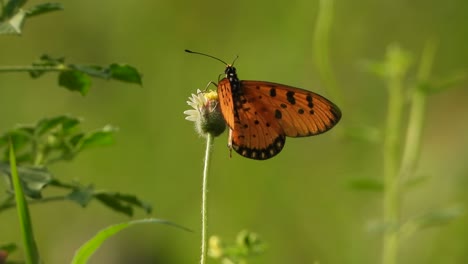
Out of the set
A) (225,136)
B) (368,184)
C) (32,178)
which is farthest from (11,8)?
(225,136)

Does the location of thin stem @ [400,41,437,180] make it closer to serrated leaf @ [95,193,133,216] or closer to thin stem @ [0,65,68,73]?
serrated leaf @ [95,193,133,216]

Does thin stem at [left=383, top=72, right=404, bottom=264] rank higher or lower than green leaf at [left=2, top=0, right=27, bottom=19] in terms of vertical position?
higher

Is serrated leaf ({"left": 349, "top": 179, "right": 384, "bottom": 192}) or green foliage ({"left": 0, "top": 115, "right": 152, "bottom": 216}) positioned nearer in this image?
green foliage ({"left": 0, "top": 115, "right": 152, "bottom": 216})

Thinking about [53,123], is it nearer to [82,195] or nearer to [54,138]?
[54,138]

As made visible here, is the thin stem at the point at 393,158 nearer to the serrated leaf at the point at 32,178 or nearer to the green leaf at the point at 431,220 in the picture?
the green leaf at the point at 431,220

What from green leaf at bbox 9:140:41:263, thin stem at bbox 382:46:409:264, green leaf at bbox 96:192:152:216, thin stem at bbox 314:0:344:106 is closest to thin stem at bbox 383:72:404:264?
thin stem at bbox 382:46:409:264

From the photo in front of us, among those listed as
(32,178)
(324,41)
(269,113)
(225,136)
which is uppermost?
(225,136)

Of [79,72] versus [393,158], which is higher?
[393,158]
